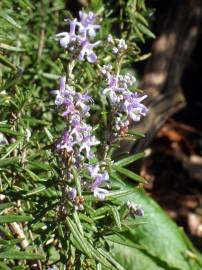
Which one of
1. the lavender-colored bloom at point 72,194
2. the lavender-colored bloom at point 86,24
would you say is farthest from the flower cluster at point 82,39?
the lavender-colored bloom at point 72,194

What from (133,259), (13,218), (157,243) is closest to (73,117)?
(13,218)

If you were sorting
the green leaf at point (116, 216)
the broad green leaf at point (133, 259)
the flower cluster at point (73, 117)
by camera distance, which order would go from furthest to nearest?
the broad green leaf at point (133, 259), the green leaf at point (116, 216), the flower cluster at point (73, 117)

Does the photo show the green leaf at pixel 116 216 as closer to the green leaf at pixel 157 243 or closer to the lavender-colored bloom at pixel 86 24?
the lavender-colored bloom at pixel 86 24

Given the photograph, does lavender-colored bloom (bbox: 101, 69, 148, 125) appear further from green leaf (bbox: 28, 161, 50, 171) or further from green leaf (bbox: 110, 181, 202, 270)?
green leaf (bbox: 110, 181, 202, 270)

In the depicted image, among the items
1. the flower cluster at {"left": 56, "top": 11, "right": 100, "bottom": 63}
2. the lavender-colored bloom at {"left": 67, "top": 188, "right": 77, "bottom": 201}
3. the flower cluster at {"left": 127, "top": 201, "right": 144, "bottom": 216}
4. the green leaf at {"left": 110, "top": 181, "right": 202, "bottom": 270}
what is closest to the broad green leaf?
the green leaf at {"left": 110, "top": 181, "right": 202, "bottom": 270}

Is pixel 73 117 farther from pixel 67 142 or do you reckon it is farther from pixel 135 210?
pixel 135 210

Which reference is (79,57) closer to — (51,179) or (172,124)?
(51,179)

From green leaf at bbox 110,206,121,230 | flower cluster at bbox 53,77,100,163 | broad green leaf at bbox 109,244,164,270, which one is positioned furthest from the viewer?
broad green leaf at bbox 109,244,164,270

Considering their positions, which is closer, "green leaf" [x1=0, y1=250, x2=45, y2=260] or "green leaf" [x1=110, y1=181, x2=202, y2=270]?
"green leaf" [x1=0, y1=250, x2=45, y2=260]

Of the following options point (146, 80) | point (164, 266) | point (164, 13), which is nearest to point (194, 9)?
point (164, 13)

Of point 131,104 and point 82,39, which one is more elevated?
point 82,39

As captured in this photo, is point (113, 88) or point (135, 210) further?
point (135, 210)
